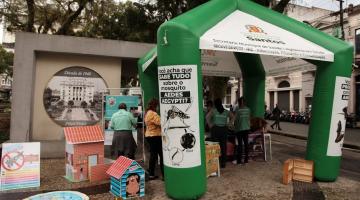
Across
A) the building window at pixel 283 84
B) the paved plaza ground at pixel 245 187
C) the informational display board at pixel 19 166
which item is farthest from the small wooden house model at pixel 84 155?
the building window at pixel 283 84

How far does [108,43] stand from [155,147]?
15.5 ft

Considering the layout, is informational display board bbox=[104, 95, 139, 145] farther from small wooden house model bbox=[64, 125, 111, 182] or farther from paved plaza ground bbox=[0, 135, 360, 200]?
small wooden house model bbox=[64, 125, 111, 182]

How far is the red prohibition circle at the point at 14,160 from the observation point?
640cm

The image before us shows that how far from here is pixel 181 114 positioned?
5.64m

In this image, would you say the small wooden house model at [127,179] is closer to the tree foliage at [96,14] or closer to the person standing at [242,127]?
the person standing at [242,127]

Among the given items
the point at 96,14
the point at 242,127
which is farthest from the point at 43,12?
the point at 242,127

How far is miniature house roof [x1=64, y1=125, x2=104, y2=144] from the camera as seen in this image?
6979mm

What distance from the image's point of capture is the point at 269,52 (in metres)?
6.41

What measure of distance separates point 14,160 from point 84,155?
1308 millimetres

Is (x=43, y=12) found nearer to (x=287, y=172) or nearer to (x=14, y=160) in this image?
(x=14, y=160)

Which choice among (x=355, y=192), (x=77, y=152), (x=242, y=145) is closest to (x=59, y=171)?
(x=77, y=152)

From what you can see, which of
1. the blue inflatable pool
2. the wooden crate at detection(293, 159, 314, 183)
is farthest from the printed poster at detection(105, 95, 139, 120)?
the blue inflatable pool

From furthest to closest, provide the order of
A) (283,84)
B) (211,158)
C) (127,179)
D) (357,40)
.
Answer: (283,84)
(357,40)
(211,158)
(127,179)

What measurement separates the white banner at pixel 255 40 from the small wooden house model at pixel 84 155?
3.17 metres
